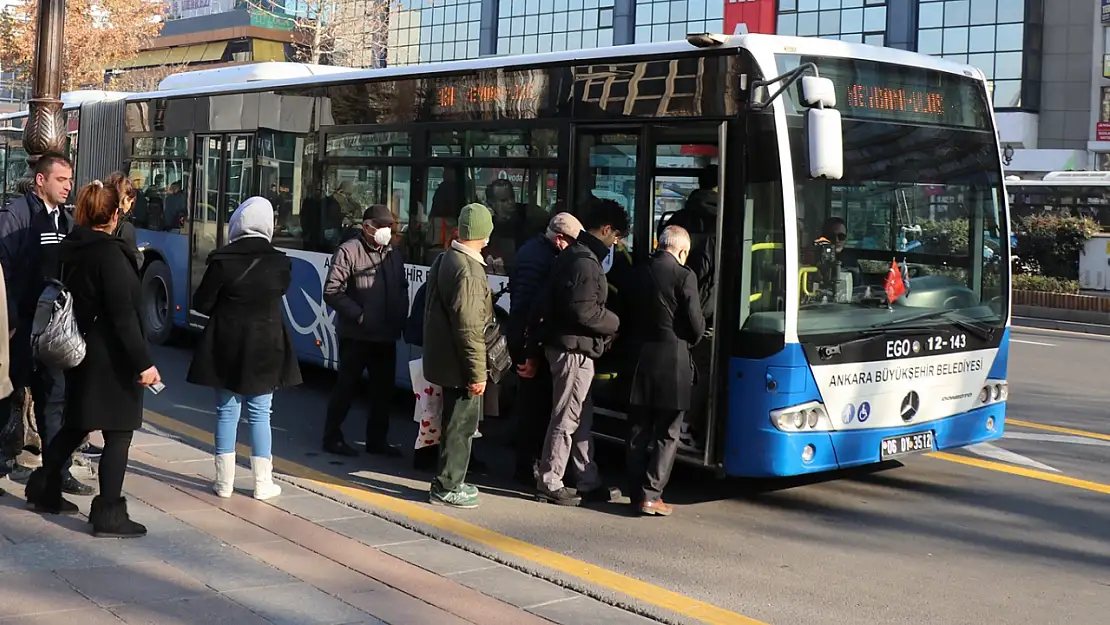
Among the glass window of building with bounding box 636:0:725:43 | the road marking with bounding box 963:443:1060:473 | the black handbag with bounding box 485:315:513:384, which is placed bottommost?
the road marking with bounding box 963:443:1060:473

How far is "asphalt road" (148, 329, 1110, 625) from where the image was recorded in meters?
5.93

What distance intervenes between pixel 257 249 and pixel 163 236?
25.7 ft

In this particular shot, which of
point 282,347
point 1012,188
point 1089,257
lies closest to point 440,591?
point 282,347

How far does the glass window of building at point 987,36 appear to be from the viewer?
4553cm

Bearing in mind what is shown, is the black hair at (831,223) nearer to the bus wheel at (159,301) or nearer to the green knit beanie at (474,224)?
the green knit beanie at (474,224)

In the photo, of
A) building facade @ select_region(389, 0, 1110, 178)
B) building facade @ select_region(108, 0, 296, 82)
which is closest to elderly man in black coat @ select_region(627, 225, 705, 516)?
building facade @ select_region(389, 0, 1110, 178)

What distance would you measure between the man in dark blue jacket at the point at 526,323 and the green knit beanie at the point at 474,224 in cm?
51

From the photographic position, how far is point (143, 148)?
47.6ft

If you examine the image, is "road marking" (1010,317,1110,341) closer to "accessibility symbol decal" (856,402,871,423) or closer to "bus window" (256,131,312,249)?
"bus window" (256,131,312,249)

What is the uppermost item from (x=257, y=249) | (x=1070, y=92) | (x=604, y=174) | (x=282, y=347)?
(x=1070, y=92)

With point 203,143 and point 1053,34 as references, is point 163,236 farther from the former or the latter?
point 1053,34

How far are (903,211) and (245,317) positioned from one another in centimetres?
391

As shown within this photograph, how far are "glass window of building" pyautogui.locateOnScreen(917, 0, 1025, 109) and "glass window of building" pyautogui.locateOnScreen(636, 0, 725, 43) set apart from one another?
913cm

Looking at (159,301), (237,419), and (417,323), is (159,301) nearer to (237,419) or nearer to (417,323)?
(417,323)
